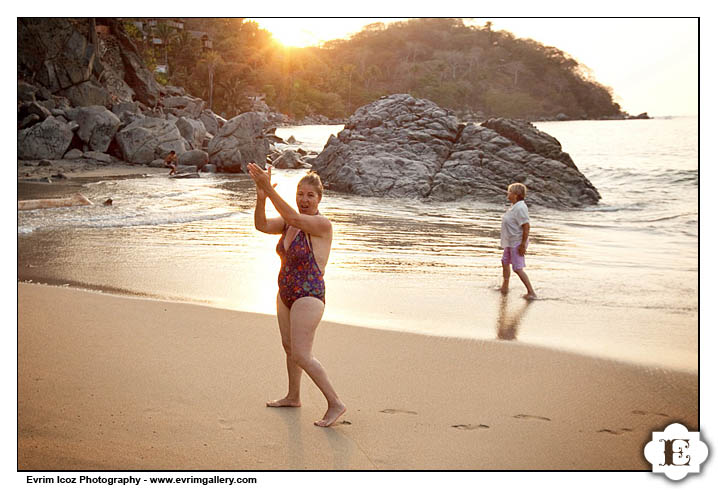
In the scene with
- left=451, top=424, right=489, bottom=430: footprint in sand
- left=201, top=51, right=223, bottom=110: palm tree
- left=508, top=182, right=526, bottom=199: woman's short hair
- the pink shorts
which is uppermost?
left=201, top=51, right=223, bottom=110: palm tree

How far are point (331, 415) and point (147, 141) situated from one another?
25919 mm

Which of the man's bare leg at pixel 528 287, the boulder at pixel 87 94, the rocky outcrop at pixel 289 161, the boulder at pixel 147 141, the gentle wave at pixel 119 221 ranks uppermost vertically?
the boulder at pixel 87 94

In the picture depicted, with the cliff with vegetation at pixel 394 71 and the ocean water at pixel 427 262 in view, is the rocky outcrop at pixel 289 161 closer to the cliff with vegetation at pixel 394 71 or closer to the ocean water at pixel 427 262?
the cliff with vegetation at pixel 394 71

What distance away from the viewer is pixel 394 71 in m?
19.7

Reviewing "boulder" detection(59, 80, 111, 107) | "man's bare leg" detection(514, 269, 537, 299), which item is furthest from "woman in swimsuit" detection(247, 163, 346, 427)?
"boulder" detection(59, 80, 111, 107)

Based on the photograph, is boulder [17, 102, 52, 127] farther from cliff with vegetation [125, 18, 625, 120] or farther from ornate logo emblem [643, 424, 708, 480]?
ornate logo emblem [643, 424, 708, 480]

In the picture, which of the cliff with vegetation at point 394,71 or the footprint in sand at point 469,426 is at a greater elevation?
the cliff with vegetation at point 394,71

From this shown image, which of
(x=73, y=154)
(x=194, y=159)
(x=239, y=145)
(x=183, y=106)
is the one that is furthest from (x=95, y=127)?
(x=183, y=106)

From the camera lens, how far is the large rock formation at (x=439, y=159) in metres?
20.1

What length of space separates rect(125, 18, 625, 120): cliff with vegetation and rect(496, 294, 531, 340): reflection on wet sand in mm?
4091

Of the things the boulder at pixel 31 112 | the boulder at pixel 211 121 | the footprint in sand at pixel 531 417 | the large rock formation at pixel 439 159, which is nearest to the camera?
the footprint in sand at pixel 531 417

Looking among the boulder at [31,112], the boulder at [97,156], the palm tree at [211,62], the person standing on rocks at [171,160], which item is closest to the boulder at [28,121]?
the boulder at [31,112]

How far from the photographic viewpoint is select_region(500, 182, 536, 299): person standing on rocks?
306 inches

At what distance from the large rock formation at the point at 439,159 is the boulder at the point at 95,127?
32.9ft
